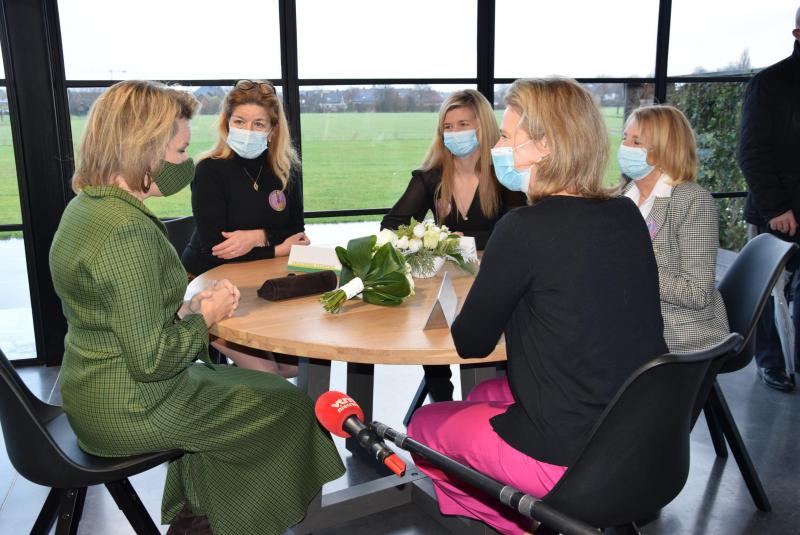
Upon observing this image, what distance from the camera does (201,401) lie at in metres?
2.02

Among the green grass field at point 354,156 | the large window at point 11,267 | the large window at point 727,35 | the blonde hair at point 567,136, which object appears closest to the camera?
the blonde hair at point 567,136

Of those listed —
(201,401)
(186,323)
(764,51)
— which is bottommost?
(201,401)

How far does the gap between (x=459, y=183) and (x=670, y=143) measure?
1038 millimetres

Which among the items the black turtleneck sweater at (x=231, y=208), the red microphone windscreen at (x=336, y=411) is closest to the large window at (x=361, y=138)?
the black turtleneck sweater at (x=231, y=208)

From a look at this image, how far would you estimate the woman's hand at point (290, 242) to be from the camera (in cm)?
315

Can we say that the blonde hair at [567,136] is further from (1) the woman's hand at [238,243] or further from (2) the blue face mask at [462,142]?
(1) the woman's hand at [238,243]

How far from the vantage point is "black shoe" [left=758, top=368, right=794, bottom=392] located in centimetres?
390

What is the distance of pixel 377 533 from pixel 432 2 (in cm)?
344

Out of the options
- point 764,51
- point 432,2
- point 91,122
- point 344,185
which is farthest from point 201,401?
point 764,51

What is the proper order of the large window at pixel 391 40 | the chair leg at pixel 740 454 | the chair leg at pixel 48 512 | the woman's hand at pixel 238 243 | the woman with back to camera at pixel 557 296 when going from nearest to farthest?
the woman with back to camera at pixel 557 296 → the chair leg at pixel 48 512 → the chair leg at pixel 740 454 → the woman's hand at pixel 238 243 → the large window at pixel 391 40

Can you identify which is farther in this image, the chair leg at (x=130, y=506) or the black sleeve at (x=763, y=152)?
the black sleeve at (x=763, y=152)

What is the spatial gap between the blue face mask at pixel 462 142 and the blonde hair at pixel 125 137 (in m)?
1.51

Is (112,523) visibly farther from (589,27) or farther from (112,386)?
(589,27)

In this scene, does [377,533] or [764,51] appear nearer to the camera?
[377,533]
